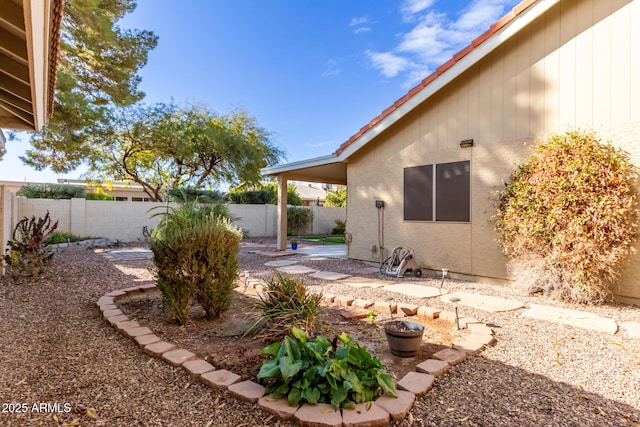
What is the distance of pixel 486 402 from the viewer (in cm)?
239

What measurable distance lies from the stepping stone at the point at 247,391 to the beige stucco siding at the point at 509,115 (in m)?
5.47

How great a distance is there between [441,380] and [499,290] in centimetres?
401

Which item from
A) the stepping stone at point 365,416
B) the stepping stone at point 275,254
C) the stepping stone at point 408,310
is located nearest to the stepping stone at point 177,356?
the stepping stone at point 365,416

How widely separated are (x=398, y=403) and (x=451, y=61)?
21.4 ft

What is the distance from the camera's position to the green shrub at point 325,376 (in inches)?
89.0

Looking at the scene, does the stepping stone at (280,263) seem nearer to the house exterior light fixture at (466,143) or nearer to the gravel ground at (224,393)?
the gravel ground at (224,393)

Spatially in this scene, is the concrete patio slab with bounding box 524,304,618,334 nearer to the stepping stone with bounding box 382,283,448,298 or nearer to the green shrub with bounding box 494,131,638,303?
the green shrub with bounding box 494,131,638,303

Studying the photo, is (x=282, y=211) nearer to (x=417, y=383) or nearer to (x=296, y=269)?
(x=296, y=269)

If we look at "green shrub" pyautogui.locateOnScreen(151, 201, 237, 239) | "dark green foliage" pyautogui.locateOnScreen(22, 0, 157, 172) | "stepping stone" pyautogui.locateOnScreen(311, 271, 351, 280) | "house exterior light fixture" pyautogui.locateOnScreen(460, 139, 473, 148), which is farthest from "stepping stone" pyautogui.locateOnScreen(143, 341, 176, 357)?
"dark green foliage" pyautogui.locateOnScreen(22, 0, 157, 172)

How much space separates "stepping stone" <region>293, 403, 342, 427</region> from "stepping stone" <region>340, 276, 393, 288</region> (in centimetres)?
405

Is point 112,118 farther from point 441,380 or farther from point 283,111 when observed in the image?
point 441,380

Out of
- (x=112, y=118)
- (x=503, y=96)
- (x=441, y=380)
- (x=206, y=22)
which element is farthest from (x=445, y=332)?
(x=112, y=118)

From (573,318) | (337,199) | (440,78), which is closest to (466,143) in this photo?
(440,78)

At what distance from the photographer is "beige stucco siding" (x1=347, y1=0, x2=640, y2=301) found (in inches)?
207
